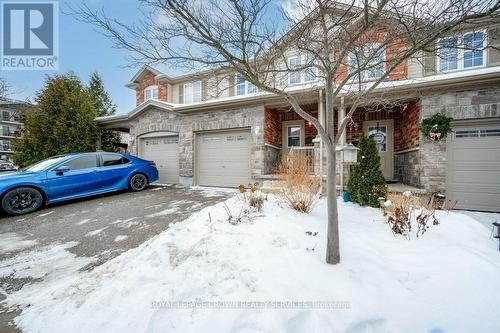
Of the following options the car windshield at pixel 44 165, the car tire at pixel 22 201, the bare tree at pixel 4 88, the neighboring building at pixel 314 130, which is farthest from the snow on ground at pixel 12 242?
the bare tree at pixel 4 88

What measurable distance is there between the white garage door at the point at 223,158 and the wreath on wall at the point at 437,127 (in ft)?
17.1

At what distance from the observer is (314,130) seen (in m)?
8.88

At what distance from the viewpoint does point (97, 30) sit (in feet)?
8.99

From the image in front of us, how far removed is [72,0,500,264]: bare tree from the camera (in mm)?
2498

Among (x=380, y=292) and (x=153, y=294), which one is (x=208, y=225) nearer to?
(x=153, y=294)

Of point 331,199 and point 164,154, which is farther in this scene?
point 164,154

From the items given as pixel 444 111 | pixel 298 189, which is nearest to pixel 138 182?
pixel 298 189

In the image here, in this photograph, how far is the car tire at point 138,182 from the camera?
7415 millimetres

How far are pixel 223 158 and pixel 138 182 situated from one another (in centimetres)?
308

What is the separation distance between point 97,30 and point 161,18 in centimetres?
80

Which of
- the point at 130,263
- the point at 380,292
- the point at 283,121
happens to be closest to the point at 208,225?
the point at 130,263

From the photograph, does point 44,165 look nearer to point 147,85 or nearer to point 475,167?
point 147,85

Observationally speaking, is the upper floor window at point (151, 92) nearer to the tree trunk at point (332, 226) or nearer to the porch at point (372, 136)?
the porch at point (372, 136)

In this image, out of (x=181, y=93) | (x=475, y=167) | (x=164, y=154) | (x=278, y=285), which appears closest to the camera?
(x=278, y=285)
